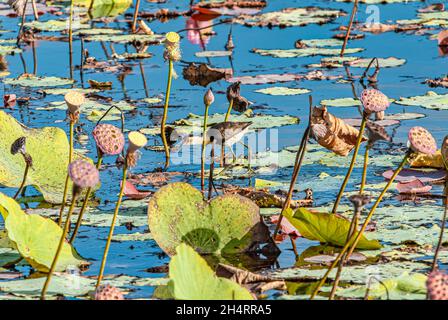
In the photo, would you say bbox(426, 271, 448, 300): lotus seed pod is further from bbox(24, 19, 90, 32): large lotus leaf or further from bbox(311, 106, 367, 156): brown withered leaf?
bbox(24, 19, 90, 32): large lotus leaf

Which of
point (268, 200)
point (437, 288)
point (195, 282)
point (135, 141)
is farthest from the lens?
point (268, 200)

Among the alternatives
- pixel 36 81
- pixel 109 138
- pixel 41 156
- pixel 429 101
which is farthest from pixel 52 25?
pixel 109 138

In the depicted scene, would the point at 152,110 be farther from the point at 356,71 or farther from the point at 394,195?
the point at 394,195

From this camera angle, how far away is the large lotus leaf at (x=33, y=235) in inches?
136

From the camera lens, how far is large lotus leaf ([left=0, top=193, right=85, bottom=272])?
3.46 meters

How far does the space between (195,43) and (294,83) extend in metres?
1.68

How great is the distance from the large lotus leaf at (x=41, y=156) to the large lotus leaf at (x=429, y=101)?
6.88 ft

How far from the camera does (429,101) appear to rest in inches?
232

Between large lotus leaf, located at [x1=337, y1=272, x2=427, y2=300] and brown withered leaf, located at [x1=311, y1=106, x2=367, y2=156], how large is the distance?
858 mm

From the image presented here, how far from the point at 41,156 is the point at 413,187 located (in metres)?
1.41

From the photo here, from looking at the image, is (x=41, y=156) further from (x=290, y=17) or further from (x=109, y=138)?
(x=290, y=17)

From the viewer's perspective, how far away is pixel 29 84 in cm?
674

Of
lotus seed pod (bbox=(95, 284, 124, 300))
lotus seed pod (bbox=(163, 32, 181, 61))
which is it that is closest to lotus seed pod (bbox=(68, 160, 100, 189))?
lotus seed pod (bbox=(95, 284, 124, 300))

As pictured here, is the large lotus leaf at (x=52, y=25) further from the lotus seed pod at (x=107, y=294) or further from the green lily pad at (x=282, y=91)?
the lotus seed pod at (x=107, y=294)
